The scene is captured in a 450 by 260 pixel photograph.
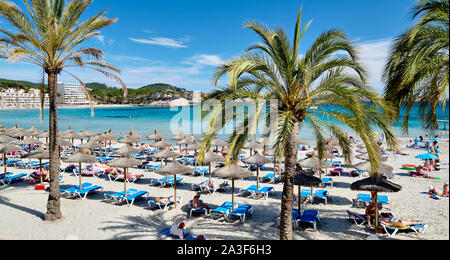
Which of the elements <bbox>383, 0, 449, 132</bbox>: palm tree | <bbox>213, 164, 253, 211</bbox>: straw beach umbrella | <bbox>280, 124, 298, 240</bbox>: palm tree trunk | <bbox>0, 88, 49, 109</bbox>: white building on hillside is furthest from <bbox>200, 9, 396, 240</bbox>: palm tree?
Answer: <bbox>0, 88, 49, 109</bbox>: white building on hillside

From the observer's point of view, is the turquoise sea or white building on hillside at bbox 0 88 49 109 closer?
the turquoise sea

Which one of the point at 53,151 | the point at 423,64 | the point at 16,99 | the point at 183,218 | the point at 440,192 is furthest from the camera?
the point at 16,99

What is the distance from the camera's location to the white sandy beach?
8.31 meters

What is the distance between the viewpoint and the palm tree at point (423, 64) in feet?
18.4

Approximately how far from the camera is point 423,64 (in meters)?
5.97

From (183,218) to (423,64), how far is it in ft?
27.3

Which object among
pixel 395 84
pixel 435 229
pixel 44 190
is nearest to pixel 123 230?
pixel 44 190

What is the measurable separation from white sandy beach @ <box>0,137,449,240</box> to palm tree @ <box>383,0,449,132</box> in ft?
10.0

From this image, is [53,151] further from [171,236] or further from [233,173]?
[233,173]

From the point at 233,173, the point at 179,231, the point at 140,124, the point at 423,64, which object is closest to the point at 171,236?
the point at 179,231

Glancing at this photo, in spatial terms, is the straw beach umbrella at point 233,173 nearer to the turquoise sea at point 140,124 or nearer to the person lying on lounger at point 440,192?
the turquoise sea at point 140,124

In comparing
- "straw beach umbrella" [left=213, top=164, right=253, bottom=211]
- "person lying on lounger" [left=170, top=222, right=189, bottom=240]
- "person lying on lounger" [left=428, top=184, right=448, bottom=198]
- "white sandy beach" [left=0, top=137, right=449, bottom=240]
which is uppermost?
"straw beach umbrella" [left=213, top=164, right=253, bottom=211]

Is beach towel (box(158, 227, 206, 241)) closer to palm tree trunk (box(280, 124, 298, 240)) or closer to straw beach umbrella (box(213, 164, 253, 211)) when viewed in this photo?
palm tree trunk (box(280, 124, 298, 240))

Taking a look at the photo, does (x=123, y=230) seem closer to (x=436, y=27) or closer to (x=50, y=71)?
(x=50, y=71)
